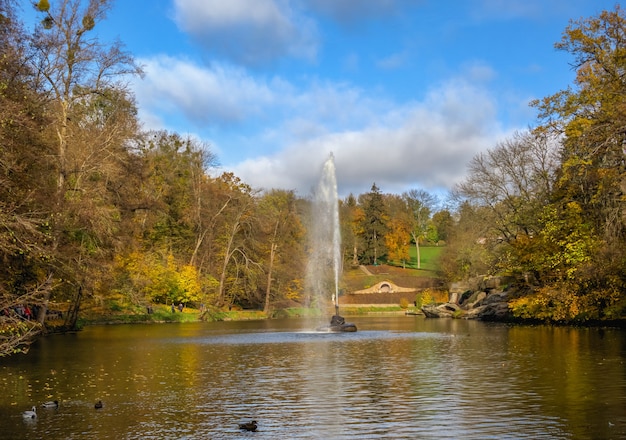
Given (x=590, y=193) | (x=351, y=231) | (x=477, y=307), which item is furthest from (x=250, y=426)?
(x=351, y=231)

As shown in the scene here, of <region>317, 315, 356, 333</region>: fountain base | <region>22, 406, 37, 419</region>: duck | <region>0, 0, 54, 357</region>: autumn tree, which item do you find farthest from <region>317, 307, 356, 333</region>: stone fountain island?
<region>22, 406, 37, 419</region>: duck

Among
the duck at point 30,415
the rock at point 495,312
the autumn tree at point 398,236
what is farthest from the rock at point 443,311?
the autumn tree at point 398,236

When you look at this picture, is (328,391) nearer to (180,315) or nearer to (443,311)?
(180,315)

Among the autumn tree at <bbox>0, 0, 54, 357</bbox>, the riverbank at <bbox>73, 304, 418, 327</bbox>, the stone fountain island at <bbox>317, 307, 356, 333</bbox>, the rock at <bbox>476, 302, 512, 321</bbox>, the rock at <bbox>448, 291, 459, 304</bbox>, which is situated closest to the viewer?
the autumn tree at <bbox>0, 0, 54, 357</bbox>

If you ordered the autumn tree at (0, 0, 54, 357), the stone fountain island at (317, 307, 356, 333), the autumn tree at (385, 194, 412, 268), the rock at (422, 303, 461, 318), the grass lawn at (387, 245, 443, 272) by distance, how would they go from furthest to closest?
the grass lawn at (387, 245, 443, 272), the autumn tree at (385, 194, 412, 268), the rock at (422, 303, 461, 318), the stone fountain island at (317, 307, 356, 333), the autumn tree at (0, 0, 54, 357)

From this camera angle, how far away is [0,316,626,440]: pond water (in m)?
12.3

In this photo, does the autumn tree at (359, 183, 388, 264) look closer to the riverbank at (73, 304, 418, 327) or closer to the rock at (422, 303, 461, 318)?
the riverbank at (73, 304, 418, 327)

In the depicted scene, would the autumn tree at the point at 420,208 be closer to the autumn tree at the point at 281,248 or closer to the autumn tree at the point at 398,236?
the autumn tree at the point at 398,236

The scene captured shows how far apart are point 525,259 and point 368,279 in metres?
60.8

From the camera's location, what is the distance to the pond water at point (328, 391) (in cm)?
1228

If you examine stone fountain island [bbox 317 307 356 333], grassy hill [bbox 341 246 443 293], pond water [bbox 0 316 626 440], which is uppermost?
grassy hill [bbox 341 246 443 293]

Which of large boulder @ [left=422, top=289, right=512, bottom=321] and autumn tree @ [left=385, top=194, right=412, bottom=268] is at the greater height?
autumn tree @ [left=385, top=194, right=412, bottom=268]

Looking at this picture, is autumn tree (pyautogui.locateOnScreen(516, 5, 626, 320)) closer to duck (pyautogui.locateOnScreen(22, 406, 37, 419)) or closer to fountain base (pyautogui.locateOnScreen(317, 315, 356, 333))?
fountain base (pyautogui.locateOnScreen(317, 315, 356, 333))

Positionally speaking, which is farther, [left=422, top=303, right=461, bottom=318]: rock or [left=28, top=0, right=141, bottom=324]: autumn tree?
[left=422, top=303, right=461, bottom=318]: rock
